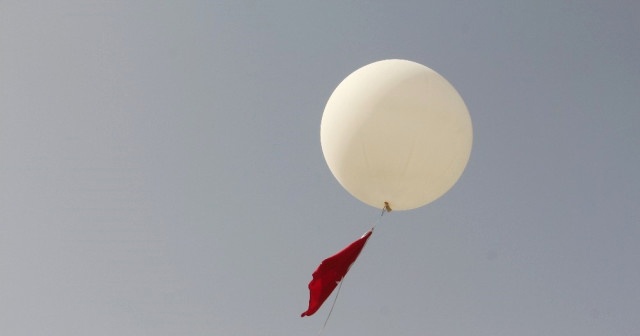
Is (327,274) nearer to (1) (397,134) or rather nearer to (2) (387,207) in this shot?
(2) (387,207)

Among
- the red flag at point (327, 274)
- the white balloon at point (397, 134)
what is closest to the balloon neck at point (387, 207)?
the white balloon at point (397, 134)

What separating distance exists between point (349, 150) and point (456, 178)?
1.53 meters

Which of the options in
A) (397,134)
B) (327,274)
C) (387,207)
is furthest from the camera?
(327,274)

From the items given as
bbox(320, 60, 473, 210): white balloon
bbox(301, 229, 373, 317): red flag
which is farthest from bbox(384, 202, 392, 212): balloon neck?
bbox(301, 229, 373, 317): red flag

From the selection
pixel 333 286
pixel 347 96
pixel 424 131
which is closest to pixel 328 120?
pixel 347 96

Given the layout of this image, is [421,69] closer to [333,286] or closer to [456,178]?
[456,178]

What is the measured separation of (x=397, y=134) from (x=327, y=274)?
208 cm

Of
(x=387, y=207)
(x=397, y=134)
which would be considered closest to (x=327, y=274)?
(x=387, y=207)

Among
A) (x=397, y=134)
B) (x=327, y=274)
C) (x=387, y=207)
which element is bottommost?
(x=327, y=274)

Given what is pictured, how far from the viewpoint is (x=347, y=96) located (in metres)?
11.2

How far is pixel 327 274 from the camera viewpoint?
11.5 meters

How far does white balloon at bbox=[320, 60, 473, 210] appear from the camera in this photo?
10.8 meters

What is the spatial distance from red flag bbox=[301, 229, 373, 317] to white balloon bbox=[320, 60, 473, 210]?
2.34ft

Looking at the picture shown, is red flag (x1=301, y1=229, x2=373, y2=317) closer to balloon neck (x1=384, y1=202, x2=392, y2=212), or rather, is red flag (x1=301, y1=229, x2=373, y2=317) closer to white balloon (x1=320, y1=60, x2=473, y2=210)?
balloon neck (x1=384, y1=202, x2=392, y2=212)
